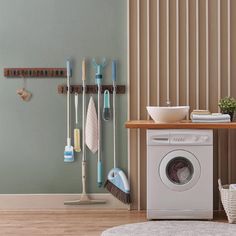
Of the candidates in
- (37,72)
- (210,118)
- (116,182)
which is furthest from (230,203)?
(37,72)

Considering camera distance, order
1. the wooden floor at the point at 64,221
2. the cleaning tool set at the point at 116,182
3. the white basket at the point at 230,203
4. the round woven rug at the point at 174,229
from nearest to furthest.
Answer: the round woven rug at the point at 174,229
the wooden floor at the point at 64,221
the white basket at the point at 230,203
the cleaning tool set at the point at 116,182

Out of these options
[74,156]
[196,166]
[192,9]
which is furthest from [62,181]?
[192,9]

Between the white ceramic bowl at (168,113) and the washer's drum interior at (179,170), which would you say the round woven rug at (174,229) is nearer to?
the washer's drum interior at (179,170)

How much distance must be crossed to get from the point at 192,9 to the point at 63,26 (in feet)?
3.88

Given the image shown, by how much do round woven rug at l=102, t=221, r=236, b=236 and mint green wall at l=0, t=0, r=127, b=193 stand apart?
826 mm

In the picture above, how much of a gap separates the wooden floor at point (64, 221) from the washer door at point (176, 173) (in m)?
0.41

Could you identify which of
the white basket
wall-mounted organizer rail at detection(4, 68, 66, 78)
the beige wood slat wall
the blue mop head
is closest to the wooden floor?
the white basket

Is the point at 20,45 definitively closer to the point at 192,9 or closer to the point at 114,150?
the point at 114,150

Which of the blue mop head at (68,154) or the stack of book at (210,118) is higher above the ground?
the stack of book at (210,118)

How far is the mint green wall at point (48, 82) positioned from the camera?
14.6 ft

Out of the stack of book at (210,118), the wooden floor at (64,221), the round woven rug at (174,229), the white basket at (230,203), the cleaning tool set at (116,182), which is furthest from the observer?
the cleaning tool set at (116,182)

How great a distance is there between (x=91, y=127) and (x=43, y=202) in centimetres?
82

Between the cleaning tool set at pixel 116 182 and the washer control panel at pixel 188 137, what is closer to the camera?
the washer control panel at pixel 188 137

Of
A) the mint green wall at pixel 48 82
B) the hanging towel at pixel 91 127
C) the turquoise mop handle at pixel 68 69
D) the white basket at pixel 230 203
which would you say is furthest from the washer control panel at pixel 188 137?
the turquoise mop handle at pixel 68 69
